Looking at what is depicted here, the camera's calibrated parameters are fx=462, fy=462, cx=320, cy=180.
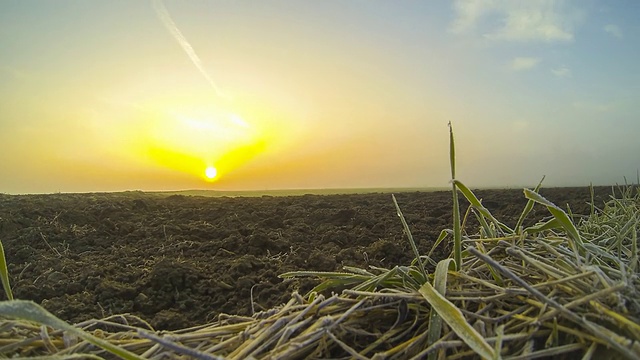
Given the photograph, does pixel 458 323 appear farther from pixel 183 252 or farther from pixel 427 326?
pixel 183 252

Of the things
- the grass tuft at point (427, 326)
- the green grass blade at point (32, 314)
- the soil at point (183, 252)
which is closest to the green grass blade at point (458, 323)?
the grass tuft at point (427, 326)

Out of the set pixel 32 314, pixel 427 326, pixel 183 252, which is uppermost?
pixel 32 314

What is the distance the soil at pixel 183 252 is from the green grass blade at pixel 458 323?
1467 millimetres

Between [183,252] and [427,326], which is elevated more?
[427,326]

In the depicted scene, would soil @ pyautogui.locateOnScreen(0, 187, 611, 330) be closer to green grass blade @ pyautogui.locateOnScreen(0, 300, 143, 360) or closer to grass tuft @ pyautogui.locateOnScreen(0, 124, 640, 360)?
grass tuft @ pyautogui.locateOnScreen(0, 124, 640, 360)

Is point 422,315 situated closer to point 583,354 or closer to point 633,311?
point 583,354

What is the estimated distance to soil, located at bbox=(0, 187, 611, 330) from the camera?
321 centimetres

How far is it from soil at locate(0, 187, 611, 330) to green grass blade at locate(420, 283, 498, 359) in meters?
1.47

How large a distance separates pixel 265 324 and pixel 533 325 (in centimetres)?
69

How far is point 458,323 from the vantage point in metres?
1.09

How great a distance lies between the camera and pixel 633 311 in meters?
1.10

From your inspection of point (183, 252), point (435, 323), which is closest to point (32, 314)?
point (435, 323)

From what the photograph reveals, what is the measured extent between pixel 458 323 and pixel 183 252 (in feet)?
13.3

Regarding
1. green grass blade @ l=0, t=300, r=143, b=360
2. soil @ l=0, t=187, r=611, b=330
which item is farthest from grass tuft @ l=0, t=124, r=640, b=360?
soil @ l=0, t=187, r=611, b=330
